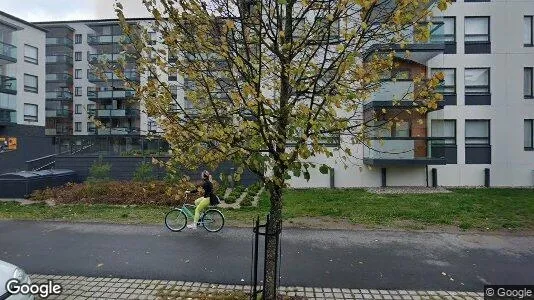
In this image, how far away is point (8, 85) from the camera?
2894 centimetres

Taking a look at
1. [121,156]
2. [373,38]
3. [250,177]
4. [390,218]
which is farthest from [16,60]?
[373,38]

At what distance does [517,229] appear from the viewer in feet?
29.7

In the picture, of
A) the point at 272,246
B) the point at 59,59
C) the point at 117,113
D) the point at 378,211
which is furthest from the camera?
the point at 59,59

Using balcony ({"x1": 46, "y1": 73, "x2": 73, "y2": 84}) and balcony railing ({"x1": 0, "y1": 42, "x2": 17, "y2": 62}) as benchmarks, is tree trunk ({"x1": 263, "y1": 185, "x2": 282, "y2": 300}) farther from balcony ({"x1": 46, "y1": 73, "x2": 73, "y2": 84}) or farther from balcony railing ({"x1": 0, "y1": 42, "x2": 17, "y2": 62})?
balcony ({"x1": 46, "y1": 73, "x2": 73, "y2": 84})

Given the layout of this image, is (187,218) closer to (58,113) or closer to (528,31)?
(528,31)

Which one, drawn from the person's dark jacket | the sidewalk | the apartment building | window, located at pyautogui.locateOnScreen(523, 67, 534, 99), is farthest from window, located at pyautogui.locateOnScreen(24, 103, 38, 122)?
window, located at pyautogui.locateOnScreen(523, 67, 534, 99)

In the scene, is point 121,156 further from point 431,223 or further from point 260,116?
point 260,116

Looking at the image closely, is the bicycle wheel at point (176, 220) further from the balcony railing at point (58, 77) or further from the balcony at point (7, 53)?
the balcony railing at point (58, 77)

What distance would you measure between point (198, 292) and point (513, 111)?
63.0 ft

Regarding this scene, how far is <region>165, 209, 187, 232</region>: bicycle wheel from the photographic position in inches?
348

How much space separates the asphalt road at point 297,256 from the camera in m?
5.80

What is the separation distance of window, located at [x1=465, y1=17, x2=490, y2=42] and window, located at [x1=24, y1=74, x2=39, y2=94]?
1343 inches

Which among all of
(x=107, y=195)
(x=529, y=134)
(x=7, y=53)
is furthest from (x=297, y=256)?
(x=7, y=53)

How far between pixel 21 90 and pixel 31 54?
378cm
